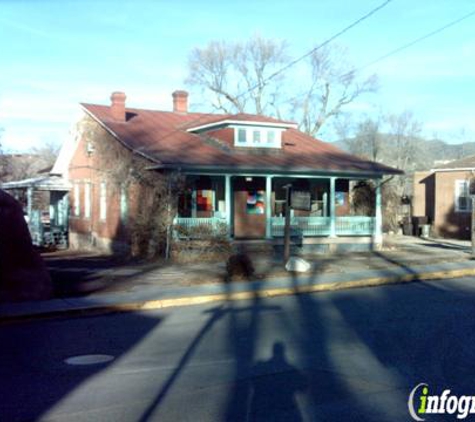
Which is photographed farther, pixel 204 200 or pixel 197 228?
pixel 204 200

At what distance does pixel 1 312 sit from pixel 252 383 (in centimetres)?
661

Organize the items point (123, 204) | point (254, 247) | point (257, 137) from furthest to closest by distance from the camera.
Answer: point (257, 137) < point (123, 204) < point (254, 247)

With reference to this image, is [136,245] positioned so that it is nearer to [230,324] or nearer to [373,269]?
Answer: [373,269]

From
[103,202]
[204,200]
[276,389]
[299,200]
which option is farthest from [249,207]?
[276,389]

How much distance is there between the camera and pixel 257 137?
25.6 m

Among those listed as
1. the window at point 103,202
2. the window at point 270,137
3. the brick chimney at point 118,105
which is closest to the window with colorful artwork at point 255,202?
the window at point 270,137

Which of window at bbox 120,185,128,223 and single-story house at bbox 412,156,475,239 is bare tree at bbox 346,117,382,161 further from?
window at bbox 120,185,128,223

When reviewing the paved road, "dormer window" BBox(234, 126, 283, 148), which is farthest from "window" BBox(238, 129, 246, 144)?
the paved road

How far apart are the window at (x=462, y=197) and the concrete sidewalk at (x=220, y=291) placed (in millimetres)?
14612

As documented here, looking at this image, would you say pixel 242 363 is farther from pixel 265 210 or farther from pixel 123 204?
pixel 123 204

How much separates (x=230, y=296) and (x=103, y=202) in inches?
578

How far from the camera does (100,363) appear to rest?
8.23 m

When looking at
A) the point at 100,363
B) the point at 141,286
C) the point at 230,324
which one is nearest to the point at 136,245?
the point at 141,286

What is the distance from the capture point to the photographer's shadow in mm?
5914
